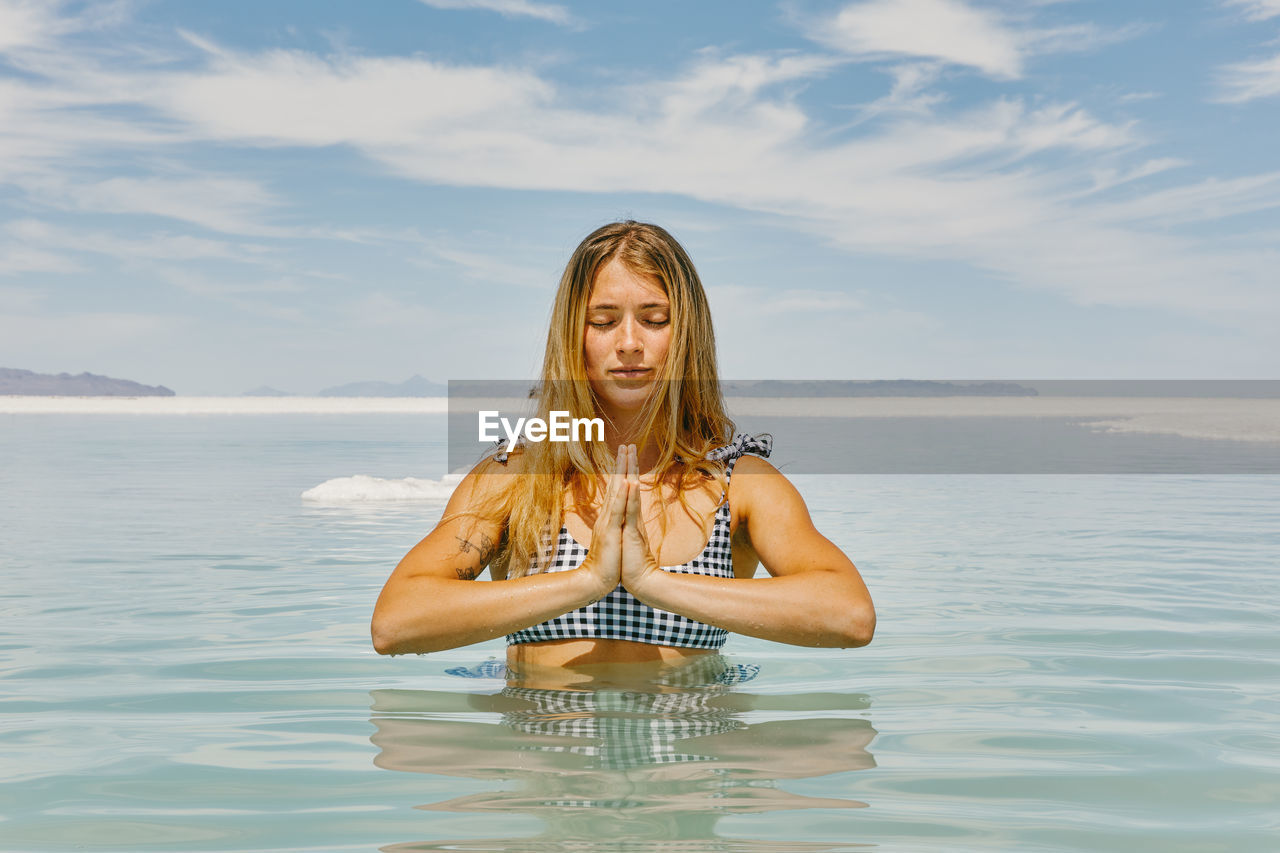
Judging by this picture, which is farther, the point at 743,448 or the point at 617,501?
the point at 743,448

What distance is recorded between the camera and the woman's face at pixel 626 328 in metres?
3.60

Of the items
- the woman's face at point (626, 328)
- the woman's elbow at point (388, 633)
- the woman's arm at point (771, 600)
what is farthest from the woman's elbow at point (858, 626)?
the woman's elbow at point (388, 633)

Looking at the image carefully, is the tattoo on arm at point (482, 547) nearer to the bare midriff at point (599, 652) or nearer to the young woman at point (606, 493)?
the young woman at point (606, 493)

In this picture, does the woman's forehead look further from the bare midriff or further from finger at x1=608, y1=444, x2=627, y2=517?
the bare midriff

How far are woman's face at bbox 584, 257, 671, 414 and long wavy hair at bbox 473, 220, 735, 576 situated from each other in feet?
0.08

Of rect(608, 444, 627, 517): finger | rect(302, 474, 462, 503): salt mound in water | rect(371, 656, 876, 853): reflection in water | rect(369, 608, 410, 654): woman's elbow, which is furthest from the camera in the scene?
rect(302, 474, 462, 503): salt mound in water

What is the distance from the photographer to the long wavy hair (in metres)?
3.61

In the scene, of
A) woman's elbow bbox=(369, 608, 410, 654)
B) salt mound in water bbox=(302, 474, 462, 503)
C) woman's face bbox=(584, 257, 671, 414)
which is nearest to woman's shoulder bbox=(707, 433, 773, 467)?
woman's face bbox=(584, 257, 671, 414)

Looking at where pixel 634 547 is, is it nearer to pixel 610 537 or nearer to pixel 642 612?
pixel 610 537

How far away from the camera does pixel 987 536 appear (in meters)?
10.1

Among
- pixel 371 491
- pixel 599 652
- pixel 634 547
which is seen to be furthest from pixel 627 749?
pixel 371 491

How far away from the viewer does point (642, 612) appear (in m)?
3.70

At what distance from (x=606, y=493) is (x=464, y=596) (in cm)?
51

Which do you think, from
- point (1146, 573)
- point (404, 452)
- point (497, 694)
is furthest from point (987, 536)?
point (404, 452)
